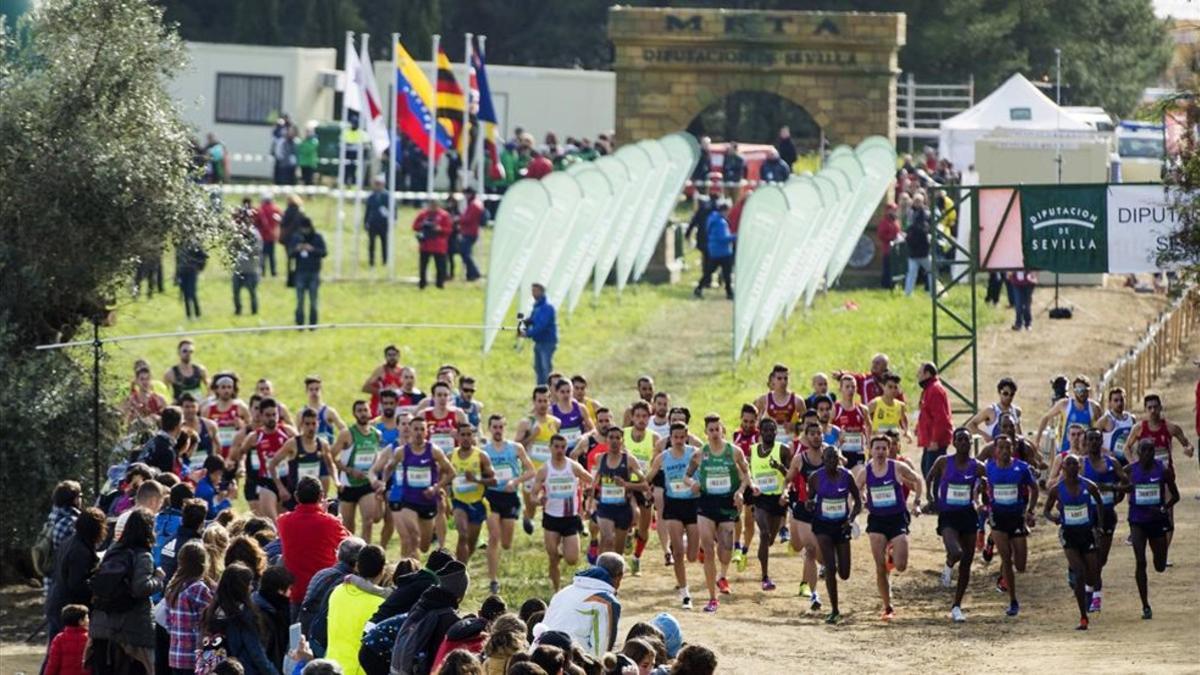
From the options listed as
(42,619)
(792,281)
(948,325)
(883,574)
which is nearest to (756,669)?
(883,574)

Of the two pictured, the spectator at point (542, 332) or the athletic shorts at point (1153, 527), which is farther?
the spectator at point (542, 332)

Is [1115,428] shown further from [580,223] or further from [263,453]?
[580,223]

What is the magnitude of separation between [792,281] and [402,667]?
20.1 meters

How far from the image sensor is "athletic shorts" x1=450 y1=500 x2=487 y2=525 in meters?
21.7

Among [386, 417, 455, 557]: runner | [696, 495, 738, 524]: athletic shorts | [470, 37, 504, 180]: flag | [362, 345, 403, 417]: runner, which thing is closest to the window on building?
[470, 37, 504, 180]: flag

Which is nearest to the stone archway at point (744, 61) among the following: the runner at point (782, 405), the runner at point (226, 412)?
the runner at point (226, 412)

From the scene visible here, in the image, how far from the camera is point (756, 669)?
18516 mm

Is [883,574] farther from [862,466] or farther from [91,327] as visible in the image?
[91,327]

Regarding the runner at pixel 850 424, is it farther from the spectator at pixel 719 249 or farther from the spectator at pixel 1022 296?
the spectator at pixel 719 249

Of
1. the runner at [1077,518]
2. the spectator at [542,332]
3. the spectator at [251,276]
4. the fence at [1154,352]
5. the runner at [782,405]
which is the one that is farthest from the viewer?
the spectator at [251,276]

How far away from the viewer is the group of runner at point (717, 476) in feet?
66.7

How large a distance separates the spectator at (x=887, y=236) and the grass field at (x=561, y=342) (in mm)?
1287

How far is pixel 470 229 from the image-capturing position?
40.0 meters

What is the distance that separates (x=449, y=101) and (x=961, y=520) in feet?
66.8
